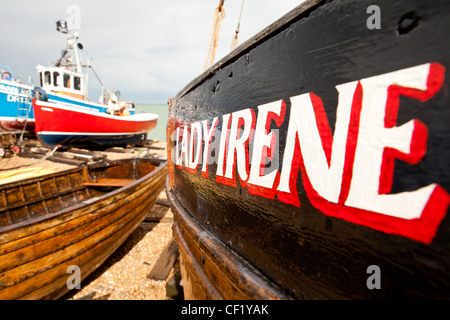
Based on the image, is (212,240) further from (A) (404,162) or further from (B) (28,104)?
(B) (28,104)

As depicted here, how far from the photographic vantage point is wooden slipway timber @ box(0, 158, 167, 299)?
2.35 m

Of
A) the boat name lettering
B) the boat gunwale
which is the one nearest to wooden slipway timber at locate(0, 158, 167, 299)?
the boat gunwale

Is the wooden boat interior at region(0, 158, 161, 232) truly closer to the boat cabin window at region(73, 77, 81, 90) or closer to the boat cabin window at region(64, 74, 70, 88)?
the boat cabin window at region(64, 74, 70, 88)

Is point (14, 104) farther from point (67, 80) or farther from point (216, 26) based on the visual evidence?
point (216, 26)

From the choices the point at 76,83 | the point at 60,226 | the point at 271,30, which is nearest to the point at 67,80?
the point at 76,83

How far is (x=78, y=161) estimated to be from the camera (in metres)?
9.50

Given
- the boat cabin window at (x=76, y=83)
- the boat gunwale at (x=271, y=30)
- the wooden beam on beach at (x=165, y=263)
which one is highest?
the boat cabin window at (x=76, y=83)

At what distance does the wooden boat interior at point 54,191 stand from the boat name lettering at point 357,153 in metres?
2.85

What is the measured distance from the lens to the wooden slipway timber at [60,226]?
7.70 feet

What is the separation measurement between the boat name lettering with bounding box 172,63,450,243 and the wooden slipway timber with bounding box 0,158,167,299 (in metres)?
2.76

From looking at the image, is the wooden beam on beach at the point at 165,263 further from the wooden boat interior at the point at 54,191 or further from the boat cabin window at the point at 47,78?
the boat cabin window at the point at 47,78

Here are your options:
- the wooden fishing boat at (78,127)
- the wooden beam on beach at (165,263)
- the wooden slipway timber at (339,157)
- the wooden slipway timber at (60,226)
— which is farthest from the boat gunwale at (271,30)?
the wooden fishing boat at (78,127)
